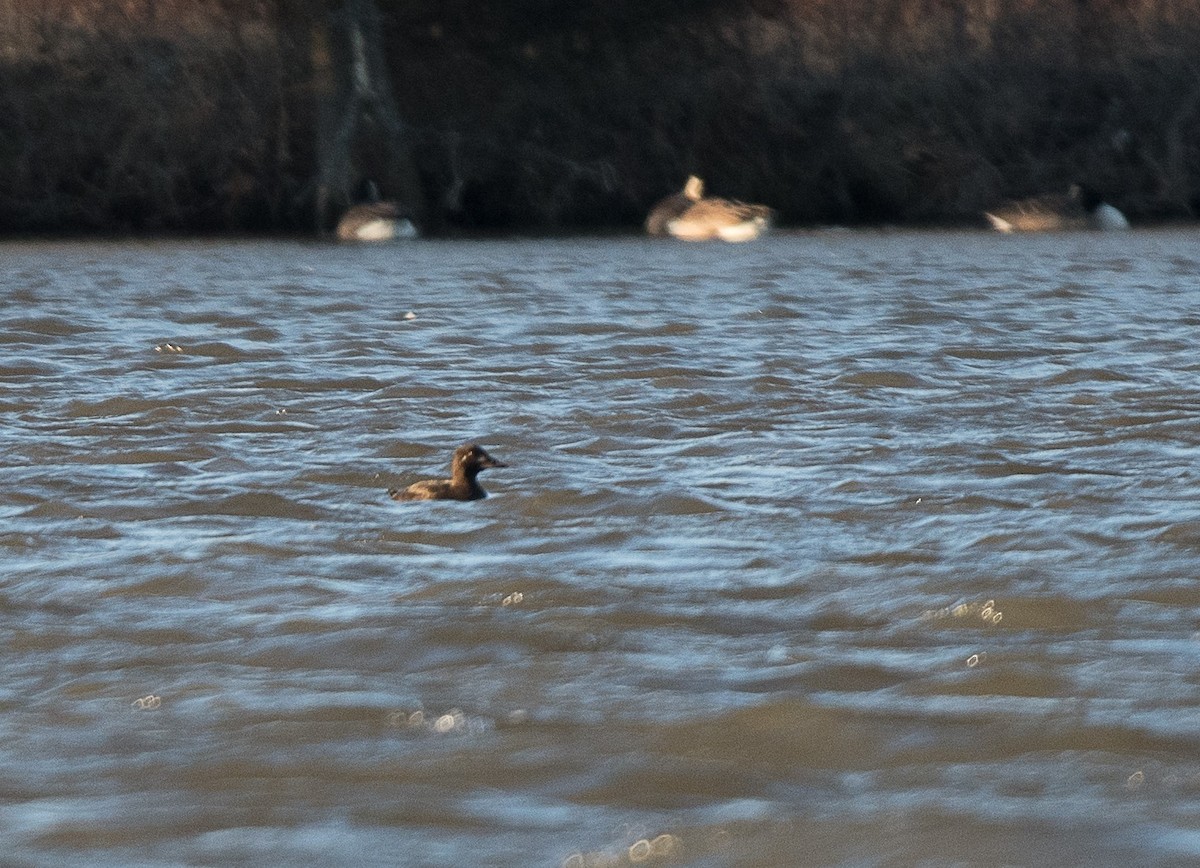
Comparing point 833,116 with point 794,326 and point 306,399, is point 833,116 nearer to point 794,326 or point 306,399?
point 794,326

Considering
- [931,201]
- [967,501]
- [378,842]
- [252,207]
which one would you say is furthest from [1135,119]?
[378,842]

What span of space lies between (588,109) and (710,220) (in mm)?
4008

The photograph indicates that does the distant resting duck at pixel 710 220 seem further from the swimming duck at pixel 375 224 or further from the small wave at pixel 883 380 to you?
the small wave at pixel 883 380

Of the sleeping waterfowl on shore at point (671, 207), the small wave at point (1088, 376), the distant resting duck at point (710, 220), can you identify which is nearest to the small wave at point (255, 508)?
the small wave at point (1088, 376)

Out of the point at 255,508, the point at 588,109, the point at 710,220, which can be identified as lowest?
the point at 255,508

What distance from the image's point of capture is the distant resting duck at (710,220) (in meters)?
21.8

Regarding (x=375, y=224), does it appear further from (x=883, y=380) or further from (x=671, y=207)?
(x=883, y=380)

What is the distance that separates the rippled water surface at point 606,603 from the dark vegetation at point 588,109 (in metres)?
12.7

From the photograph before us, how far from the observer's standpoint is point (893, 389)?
9.81 m

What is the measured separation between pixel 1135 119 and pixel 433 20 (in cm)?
860

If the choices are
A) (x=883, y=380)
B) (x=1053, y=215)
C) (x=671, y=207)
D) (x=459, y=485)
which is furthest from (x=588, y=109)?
(x=459, y=485)

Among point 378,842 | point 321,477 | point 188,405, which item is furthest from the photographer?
point 188,405

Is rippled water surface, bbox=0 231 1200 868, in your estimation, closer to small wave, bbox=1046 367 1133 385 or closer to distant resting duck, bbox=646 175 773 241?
small wave, bbox=1046 367 1133 385

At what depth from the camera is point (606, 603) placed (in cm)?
554
